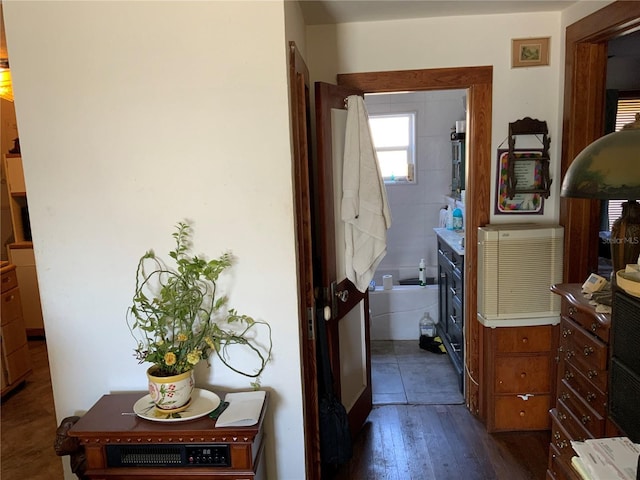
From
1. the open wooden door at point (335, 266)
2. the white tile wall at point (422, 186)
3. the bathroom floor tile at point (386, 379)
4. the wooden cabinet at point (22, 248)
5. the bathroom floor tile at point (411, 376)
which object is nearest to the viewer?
the open wooden door at point (335, 266)

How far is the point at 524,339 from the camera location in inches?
106

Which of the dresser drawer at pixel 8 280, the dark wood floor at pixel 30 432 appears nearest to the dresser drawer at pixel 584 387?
the dark wood floor at pixel 30 432

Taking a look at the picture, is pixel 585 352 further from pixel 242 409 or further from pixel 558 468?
pixel 242 409

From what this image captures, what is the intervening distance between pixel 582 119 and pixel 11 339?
3.91 metres

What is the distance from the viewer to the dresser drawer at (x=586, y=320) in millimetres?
1697

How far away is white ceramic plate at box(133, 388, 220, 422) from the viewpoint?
1715 millimetres

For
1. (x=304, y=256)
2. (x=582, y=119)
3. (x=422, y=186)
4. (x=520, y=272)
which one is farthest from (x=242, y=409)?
(x=422, y=186)

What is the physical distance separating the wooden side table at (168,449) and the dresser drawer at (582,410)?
1221mm

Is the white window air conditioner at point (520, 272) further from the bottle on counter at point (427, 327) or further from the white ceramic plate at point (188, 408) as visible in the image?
the white ceramic plate at point (188, 408)

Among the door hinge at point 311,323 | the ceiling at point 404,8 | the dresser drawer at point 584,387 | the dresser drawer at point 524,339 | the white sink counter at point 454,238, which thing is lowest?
the dresser drawer at point 524,339

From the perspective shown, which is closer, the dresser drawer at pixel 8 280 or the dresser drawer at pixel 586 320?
the dresser drawer at pixel 586 320

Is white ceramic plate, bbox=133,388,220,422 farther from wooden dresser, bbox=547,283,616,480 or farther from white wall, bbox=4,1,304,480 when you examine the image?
wooden dresser, bbox=547,283,616,480

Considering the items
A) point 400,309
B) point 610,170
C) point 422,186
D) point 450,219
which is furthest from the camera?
point 422,186

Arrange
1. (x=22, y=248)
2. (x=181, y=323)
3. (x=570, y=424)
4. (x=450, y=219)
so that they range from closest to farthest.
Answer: (x=181, y=323), (x=570, y=424), (x=450, y=219), (x=22, y=248)
